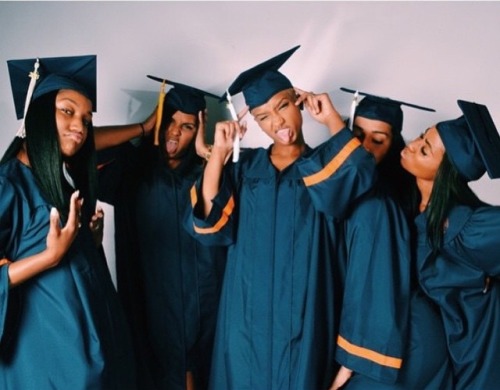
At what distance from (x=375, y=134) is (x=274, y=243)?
0.49 metres

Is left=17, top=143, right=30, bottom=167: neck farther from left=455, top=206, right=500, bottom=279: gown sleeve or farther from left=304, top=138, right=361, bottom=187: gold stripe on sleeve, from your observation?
left=455, top=206, right=500, bottom=279: gown sleeve

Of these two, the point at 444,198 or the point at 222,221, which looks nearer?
the point at 444,198

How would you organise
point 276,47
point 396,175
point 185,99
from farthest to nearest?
point 276,47 < point 185,99 < point 396,175

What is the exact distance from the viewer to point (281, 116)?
151 centimetres

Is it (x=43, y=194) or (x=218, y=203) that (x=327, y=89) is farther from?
(x=43, y=194)

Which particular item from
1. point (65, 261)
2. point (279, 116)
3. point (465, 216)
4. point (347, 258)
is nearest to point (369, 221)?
point (347, 258)

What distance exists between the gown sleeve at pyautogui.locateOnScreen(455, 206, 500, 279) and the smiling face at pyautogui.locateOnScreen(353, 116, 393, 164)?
37cm

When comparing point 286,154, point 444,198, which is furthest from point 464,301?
point 286,154

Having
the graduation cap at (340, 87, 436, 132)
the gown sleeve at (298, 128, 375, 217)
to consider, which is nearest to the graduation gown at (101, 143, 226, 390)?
the gown sleeve at (298, 128, 375, 217)

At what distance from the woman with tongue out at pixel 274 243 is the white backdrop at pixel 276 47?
502 mm

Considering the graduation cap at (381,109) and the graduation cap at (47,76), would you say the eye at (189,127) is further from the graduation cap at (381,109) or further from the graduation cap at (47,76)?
the graduation cap at (381,109)

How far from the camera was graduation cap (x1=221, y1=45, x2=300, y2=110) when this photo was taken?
1488 mm

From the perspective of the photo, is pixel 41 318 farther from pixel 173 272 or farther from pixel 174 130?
pixel 174 130

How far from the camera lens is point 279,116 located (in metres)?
1.51
